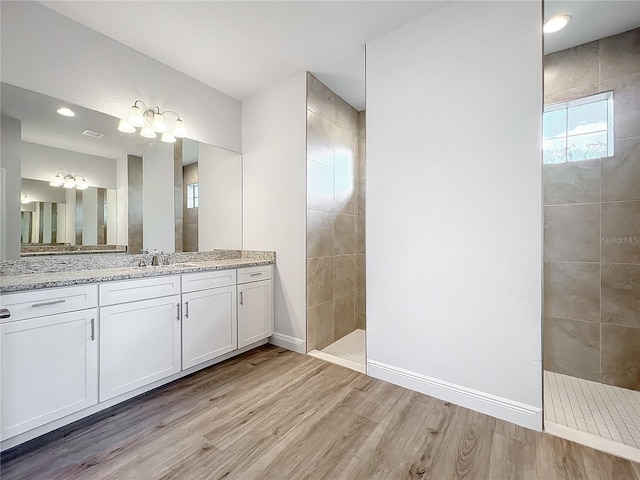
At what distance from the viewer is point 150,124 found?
2.41 m

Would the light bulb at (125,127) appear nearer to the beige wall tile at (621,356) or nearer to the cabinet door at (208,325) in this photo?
the cabinet door at (208,325)

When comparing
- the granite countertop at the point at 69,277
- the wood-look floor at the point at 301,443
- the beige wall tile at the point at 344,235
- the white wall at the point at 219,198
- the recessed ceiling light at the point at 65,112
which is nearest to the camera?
the wood-look floor at the point at 301,443

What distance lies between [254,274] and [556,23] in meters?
3.05

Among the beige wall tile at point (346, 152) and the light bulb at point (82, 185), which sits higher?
the beige wall tile at point (346, 152)

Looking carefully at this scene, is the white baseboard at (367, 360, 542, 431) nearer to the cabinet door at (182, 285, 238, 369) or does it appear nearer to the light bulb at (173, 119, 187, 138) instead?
the cabinet door at (182, 285, 238, 369)

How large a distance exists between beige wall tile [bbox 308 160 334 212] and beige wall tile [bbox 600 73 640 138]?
2282 millimetres

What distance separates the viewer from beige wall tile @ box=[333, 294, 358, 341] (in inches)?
123

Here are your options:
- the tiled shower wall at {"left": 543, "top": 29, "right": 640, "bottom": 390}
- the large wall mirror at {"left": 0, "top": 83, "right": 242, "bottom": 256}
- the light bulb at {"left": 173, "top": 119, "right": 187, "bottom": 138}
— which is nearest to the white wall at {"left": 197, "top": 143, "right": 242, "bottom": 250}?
the large wall mirror at {"left": 0, "top": 83, "right": 242, "bottom": 256}

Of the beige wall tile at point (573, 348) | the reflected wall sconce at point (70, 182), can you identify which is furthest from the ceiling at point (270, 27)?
the beige wall tile at point (573, 348)

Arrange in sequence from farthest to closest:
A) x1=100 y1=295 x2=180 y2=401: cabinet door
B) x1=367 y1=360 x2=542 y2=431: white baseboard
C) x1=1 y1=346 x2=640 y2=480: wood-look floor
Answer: x1=100 y1=295 x2=180 y2=401: cabinet door < x1=367 y1=360 x2=542 y2=431: white baseboard < x1=1 y1=346 x2=640 y2=480: wood-look floor

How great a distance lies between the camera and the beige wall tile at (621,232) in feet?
6.67

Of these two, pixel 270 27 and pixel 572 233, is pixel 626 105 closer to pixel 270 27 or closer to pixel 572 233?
pixel 572 233

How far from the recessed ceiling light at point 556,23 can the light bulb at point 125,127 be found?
3189 mm

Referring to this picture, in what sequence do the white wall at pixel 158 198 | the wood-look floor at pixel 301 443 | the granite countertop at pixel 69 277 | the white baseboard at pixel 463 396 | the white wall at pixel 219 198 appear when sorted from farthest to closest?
the white wall at pixel 219 198 < the white wall at pixel 158 198 < the white baseboard at pixel 463 396 < the granite countertop at pixel 69 277 < the wood-look floor at pixel 301 443
